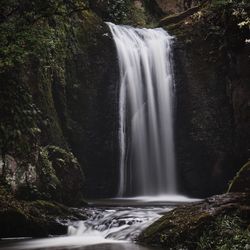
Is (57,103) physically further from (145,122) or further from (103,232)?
(103,232)

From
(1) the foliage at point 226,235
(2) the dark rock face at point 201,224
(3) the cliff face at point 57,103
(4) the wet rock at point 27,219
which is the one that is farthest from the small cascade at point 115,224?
(1) the foliage at point 226,235

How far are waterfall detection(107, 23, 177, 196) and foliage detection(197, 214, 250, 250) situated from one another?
29.4ft

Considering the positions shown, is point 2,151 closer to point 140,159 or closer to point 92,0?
point 140,159

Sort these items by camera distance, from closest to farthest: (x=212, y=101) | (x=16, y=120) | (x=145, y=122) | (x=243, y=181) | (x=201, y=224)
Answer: (x=201, y=224)
(x=243, y=181)
(x=16, y=120)
(x=145, y=122)
(x=212, y=101)

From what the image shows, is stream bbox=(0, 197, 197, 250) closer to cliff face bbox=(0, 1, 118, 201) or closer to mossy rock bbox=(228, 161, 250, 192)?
cliff face bbox=(0, 1, 118, 201)

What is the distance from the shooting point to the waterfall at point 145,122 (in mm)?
17562

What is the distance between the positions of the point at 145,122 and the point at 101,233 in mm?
8464

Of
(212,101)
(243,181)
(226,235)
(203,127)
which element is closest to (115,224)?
(243,181)

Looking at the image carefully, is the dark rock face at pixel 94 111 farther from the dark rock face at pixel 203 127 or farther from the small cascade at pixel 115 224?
the small cascade at pixel 115 224

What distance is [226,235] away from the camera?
26.0 ft

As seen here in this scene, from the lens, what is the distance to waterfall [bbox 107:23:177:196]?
17562 millimetres

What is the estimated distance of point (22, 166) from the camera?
37.3ft

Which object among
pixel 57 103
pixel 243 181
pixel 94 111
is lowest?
pixel 243 181

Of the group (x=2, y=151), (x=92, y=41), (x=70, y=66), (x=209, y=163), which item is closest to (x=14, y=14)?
(x=2, y=151)
